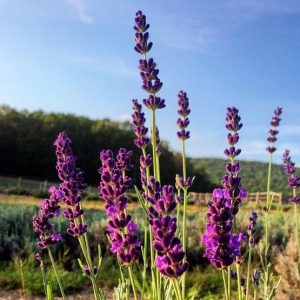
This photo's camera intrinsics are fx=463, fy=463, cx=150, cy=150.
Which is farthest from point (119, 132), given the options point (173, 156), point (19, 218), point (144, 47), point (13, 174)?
point (144, 47)

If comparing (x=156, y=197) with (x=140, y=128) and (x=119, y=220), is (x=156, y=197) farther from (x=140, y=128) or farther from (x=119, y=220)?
(x=140, y=128)

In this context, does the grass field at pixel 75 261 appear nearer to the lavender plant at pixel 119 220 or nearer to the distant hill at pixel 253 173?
the lavender plant at pixel 119 220

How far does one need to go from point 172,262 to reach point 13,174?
4778cm

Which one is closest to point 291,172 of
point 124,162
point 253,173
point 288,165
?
point 288,165

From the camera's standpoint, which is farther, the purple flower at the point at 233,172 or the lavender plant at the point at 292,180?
the lavender plant at the point at 292,180

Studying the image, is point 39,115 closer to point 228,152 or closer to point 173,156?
point 173,156

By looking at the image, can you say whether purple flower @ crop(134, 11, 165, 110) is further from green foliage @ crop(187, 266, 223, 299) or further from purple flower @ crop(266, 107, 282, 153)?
green foliage @ crop(187, 266, 223, 299)

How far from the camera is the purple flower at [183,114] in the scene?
3.07 m

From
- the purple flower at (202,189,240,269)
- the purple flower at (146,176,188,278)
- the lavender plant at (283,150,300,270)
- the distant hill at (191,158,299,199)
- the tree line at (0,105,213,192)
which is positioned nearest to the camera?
the purple flower at (146,176,188,278)

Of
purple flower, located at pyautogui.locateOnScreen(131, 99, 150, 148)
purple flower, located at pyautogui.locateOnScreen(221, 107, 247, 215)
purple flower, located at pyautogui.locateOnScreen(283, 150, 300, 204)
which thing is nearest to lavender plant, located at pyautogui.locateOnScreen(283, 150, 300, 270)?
purple flower, located at pyautogui.locateOnScreen(283, 150, 300, 204)

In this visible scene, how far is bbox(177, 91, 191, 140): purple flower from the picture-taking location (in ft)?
10.1

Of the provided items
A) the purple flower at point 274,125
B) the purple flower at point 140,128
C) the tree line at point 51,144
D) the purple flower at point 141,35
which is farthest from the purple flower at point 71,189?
the tree line at point 51,144

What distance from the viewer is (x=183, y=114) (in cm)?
310

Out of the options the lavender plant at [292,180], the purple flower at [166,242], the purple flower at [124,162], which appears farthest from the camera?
the lavender plant at [292,180]
